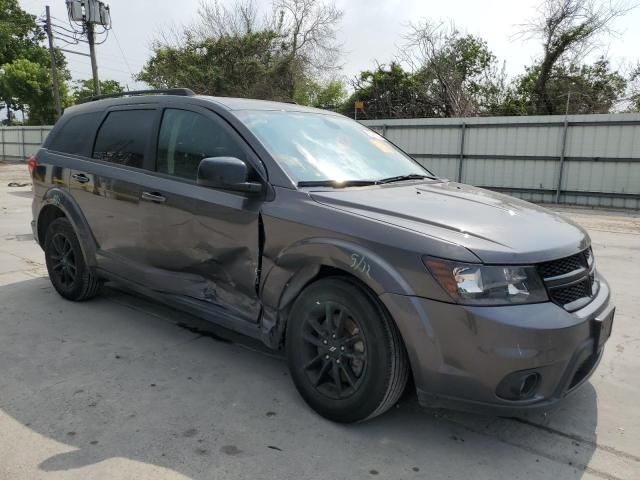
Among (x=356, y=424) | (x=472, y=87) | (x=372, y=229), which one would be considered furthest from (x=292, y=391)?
(x=472, y=87)

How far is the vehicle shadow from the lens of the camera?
2469 millimetres

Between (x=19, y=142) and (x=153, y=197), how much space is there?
111 ft

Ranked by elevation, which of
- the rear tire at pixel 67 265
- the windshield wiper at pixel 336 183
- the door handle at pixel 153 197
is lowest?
the rear tire at pixel 67 265

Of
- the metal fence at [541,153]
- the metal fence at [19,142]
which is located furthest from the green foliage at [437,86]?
the metal fence at [19,142]

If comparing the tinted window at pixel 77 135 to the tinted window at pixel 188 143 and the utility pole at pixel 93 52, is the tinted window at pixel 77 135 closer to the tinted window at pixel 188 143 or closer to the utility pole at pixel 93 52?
the tinted window at pixel 188 143

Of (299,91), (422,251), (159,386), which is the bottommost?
(159,386)

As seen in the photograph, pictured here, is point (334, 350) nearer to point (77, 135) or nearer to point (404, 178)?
point (404, 178)

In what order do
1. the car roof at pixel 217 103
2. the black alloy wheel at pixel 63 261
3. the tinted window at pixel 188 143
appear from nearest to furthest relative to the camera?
1. the tinted window at pixel 188 143
2. the car roof at pixel 217 103
3. the black alloy wheel at pixel 63 261

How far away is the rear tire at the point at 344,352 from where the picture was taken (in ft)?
8.29

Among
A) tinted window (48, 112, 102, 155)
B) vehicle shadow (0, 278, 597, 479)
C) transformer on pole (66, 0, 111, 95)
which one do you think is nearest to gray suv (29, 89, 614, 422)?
tinted window (48, 112, 102, 155)

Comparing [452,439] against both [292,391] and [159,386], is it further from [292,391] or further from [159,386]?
[159,386]

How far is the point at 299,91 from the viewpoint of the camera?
29578 millimetres

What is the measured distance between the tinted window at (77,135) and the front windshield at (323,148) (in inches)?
69.5

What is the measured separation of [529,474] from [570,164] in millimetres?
13448
